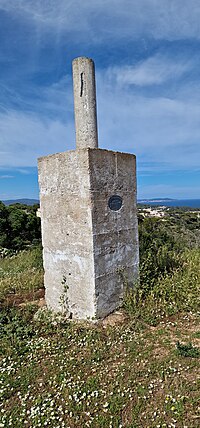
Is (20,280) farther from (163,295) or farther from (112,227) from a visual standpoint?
(163,295)

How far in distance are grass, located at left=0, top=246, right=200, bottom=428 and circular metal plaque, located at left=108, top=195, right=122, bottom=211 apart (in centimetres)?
145

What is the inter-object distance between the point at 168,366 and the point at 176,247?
5254mm

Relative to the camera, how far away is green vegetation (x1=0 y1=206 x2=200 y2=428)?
7.76 ft

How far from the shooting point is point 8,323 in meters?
4.09

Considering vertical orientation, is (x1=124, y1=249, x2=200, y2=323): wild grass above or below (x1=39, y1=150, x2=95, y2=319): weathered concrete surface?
below

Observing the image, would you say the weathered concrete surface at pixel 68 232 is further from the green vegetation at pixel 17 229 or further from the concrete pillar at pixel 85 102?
the green vegetation at pixel 17 229

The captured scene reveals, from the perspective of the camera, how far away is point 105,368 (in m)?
2.99

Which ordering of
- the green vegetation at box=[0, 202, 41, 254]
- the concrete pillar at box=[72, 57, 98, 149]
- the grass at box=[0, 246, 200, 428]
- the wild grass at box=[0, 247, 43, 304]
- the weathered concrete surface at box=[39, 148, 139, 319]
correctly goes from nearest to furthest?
the grass at box=[0, 246, 200, 428] < the weathered concrete surface at box=[39, 148, 139, 319] < the concrete pillar at box=[72, 57, 98, 149] < the wild grass at box=[0, 247, 43, 304] < the green vegetation at box=[0, 202, 41, 254]

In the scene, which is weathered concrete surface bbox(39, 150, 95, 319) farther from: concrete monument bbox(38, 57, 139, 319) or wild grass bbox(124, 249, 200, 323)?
wild grass bbox(124, 249, 200, 323)

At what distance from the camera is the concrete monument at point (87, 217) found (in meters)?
3.94

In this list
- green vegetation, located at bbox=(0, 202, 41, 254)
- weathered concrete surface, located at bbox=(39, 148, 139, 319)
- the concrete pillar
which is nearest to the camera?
weathered concrete surface, located at bbox=(39, 148, 139, 319)

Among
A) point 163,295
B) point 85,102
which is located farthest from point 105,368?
point 85,102

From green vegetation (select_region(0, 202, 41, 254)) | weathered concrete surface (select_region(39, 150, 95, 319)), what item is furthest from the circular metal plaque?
green vegetation (select_region(0, 202, 41, 254))

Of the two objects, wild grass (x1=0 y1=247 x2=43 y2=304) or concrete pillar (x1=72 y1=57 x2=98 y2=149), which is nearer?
concrete pillar (x1=72 y1=57 x2=98 y2=149)
